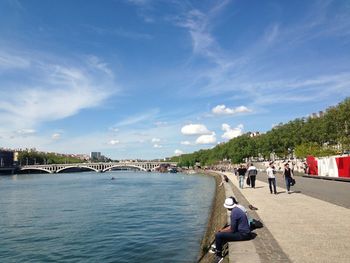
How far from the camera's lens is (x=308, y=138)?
322 feet

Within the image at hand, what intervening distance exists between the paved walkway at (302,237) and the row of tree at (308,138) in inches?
2372

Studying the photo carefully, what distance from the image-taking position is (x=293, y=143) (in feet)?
353

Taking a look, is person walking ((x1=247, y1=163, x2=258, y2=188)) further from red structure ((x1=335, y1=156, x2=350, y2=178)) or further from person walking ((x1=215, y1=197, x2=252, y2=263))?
person walking ((x1=215, y1=197, x2=252, y2=263))

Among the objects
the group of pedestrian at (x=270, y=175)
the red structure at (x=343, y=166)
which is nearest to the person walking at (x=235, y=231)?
the group of pedestrian at (x=270, y=175)

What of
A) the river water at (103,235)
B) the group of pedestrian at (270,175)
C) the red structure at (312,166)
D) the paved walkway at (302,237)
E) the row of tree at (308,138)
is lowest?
the river water at (103,235)

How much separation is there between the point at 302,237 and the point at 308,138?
294 ft

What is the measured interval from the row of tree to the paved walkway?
2372 inches

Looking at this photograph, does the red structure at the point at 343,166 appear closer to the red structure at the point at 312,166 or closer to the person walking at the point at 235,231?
the red structure at the point at 312,166

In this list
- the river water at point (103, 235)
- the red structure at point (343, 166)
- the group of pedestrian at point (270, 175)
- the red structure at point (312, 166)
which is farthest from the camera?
the red structure at point (312, 166)

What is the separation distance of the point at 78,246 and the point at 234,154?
132 m

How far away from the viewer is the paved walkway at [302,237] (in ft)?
33.7

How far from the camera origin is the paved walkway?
10.3 metres

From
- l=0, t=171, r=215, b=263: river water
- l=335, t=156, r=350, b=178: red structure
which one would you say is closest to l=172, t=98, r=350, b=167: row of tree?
l=335, t=156, r=350, b=178: red structure

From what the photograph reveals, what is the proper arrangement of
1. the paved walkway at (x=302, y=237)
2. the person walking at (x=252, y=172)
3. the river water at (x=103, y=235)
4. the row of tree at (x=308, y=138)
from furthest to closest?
the row of tree at (x=308, y=138), the person walking at (x=252, y=172), the river water at (x=103, y=235), the paved walkway at (x=302, y=237)
